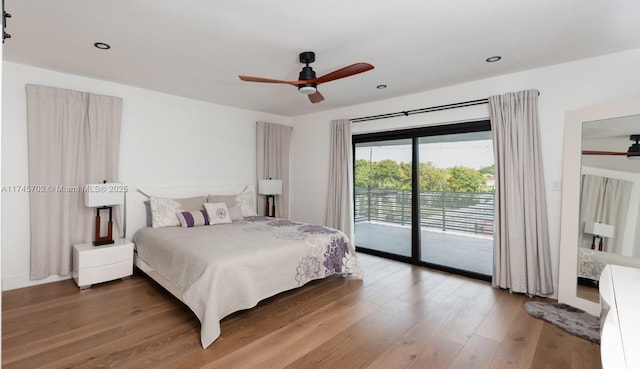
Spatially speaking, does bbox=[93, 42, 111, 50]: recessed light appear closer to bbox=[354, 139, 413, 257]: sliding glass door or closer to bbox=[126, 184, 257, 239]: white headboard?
bbox=[126, 184, 257, 239]: white headboard

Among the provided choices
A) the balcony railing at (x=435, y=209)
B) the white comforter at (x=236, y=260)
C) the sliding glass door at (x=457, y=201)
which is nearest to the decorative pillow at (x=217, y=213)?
the white comforter at (x=236, y=260)

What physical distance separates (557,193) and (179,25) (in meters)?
3.79

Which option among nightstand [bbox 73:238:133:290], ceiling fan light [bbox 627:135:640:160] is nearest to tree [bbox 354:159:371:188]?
ceiling fan light [bbox 627:135:640:160]

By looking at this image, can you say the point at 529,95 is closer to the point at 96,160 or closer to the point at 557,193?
the point at 557,193

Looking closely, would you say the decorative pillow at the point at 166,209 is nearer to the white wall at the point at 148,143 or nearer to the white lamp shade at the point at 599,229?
the white wall at the point at 148,143

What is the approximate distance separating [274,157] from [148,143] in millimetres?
1964

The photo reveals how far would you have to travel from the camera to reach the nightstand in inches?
130

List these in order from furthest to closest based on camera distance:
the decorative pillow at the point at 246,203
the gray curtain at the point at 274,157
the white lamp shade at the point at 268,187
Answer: the gray curtain at the point at 274,157
the white lamp shade at the point at 268,187
the decorative pillow at the point at 246,203

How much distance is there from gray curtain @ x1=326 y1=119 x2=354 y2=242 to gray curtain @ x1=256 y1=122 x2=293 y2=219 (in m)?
0.93

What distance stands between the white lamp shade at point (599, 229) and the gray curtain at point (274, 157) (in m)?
4.01

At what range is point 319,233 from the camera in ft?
11.8

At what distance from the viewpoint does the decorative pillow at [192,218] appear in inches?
→ 154

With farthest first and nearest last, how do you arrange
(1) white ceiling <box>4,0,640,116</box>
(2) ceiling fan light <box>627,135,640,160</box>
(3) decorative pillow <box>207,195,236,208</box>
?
1. (3) decorative pillow <box>207,195,236,208</box>
2. (2) ceiling fan light <box>627,135,640,160</box>
3. (1) white ceiling <box>4,0,640,116</box>

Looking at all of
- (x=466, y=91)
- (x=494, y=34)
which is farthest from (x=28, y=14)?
(x=466, y=91)
